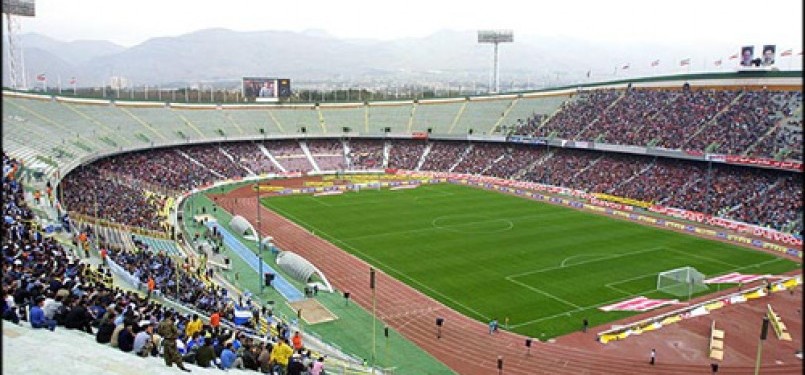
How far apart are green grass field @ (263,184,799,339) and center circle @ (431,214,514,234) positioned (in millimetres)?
76

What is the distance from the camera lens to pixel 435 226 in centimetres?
4831

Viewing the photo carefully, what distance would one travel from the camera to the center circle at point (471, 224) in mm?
47219

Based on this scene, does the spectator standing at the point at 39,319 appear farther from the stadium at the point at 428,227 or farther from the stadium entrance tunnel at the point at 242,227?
the stadium entrance tunnel at the point at 242,227

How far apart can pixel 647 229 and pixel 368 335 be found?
2823cm

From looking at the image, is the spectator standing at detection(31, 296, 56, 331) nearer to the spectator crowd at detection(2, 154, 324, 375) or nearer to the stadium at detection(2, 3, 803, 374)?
the spectator crowd at detection(2, 154, 324, 375)

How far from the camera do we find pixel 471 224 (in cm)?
4903

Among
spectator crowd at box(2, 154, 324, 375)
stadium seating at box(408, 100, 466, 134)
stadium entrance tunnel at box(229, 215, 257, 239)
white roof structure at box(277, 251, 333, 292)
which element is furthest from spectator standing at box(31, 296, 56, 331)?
stadium seating at box(408, 100, 466, 134)

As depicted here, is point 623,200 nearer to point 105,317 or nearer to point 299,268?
point 299,268

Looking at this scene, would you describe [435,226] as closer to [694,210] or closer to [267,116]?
[694,210]

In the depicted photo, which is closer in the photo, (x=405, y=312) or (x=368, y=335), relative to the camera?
(x=368, y=335)

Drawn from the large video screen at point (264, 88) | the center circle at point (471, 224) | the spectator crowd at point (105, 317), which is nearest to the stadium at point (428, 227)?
the spectator crowd at point (105, 317)

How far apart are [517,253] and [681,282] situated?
9991 mm

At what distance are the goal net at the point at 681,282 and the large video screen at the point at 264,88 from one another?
6637 cm

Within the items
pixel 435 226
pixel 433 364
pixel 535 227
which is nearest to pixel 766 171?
pixel 535 227
